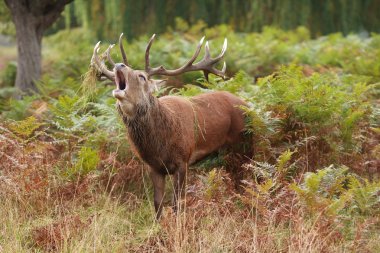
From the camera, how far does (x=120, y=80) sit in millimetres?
6250

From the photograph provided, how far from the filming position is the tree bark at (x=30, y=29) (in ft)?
34.5

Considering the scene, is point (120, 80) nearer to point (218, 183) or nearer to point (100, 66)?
point (100, 66)

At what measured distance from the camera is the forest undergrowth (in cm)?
557

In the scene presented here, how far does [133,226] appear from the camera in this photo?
637 cm

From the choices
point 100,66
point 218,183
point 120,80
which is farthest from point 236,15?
point 218,183

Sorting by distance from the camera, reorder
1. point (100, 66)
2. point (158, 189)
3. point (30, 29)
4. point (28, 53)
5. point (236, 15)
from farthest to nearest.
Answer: point (236, 15), point (28, 53), point (30, 29), point (100, 66), point (158, 189)

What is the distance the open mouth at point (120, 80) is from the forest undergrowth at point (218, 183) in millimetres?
757

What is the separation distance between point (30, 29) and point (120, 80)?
196 inches

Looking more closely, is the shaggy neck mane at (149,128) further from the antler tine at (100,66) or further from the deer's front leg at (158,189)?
the antler tine at (100,66)

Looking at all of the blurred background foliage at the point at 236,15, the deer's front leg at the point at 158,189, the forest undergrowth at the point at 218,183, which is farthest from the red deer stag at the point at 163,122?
the blurred background foliage at the point at 236,15

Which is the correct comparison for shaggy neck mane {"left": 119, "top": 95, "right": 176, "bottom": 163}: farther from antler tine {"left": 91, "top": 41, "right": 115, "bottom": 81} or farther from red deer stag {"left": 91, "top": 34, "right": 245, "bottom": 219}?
antler tine {"left": 91, "top": 41, "right": 115, "bottom": 81}

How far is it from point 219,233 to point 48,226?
150 centimetres

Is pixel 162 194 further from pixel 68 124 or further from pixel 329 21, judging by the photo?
pixel 329 21

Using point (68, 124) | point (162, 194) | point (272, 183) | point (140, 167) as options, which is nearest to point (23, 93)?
point (68, 124)
